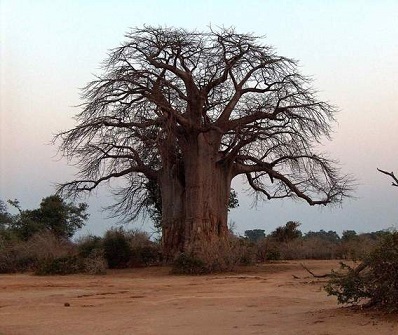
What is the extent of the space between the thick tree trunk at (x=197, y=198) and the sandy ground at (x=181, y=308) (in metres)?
4.47

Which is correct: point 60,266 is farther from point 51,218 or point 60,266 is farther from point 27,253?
point 51,218

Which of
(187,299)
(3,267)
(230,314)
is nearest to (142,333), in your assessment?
(230,314)

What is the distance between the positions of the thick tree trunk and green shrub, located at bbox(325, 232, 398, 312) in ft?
42.8

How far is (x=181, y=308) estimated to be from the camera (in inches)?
434

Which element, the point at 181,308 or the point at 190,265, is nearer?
the point at 181,308

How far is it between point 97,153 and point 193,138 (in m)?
3.72

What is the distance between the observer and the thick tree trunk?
22.7m

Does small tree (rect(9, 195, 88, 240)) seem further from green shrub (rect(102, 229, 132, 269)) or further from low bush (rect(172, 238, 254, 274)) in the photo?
low bush (rect(172, 238, 254, 274))

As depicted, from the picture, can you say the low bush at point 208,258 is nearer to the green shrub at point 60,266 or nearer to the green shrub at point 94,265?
the green shrub at point 94,265

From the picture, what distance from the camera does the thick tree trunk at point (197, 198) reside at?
22.7m

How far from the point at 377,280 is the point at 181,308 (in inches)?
149

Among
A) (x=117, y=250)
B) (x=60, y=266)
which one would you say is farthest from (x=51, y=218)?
(x=60, y=266)

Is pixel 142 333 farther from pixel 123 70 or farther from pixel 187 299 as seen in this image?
pixel 123 70

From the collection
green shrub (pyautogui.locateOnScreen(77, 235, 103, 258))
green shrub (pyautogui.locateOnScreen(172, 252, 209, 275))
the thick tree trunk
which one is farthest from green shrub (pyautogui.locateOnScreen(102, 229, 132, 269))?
green shrub (pyautogui.locateOnScreen(172, 252, 209, 275))
